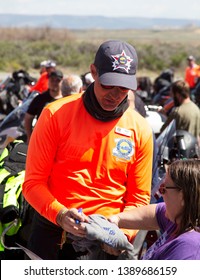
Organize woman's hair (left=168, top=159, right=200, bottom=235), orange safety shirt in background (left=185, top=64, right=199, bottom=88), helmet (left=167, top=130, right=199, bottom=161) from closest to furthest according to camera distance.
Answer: woman's hair (left=168, top=159, right=200, bottom=235) → helmet (left=167, top=130, right=199, bottom=161) → orange safety shirt in background (left=185, top=64, right=199, bottom=88)

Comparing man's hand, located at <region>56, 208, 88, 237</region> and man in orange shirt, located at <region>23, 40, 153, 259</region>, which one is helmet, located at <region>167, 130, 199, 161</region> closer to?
man in orange shirt, located at <region>23, 40, 153, 259</region>

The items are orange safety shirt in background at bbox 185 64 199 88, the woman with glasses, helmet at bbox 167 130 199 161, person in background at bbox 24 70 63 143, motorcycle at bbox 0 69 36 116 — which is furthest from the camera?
orange safety shirt in background at bbox 185 64 199 88

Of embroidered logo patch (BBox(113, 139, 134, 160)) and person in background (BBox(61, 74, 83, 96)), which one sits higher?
embroidered logo patch (BBox(113, 139, 134, 160))

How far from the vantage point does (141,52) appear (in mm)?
52000

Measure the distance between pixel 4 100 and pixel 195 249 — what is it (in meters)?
12.1

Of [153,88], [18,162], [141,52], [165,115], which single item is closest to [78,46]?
[141,52]

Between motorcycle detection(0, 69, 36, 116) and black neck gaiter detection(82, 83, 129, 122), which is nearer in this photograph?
black neck gaiter detection(82, 83, 129, 122)

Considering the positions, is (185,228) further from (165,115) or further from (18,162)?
(165,115)

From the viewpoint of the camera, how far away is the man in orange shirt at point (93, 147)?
3.28 m

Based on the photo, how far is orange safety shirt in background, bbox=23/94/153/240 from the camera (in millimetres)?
3291

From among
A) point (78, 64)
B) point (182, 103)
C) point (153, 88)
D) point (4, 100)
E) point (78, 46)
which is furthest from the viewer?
point (78, 46)

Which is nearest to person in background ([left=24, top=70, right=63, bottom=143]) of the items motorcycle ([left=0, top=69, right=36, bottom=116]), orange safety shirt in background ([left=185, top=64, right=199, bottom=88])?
motorcycle ([left=0, top=69, right=36, bottom=116])

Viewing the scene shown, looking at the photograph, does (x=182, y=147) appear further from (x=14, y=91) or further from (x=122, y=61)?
(x=14, y=91)

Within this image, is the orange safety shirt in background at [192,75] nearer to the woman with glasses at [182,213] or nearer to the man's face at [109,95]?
the man's face at [109,95]
